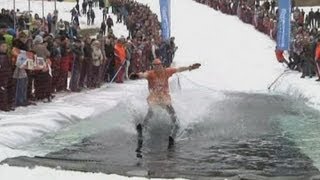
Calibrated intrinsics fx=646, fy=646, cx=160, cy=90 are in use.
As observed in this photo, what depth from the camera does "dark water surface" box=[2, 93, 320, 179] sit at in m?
10.1

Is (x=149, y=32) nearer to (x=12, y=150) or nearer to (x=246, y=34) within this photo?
(x=246, y=34)

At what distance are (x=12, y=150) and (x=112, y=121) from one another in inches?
195

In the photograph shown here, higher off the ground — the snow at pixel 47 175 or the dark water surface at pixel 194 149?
the snow at pixel 47 175

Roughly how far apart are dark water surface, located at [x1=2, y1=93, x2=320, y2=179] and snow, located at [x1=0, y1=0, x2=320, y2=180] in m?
0.52

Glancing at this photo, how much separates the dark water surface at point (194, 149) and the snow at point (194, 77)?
52 centimetres

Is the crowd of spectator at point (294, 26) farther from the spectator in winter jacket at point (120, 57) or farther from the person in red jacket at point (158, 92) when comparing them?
the person in red jacket at point (158, 92)

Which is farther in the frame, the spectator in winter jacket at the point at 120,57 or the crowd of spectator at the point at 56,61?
the spectator in winter jacket at the point at 120,57

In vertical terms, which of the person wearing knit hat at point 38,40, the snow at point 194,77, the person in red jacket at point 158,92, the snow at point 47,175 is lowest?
the snow at point 194,77

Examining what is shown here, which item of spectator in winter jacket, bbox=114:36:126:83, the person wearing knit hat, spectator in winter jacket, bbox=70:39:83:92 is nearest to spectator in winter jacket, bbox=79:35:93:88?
spectator in winter jacket, bbox=70:39:83:92

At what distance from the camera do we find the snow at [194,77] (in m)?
12.7

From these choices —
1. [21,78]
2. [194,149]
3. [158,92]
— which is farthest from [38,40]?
[194,149]

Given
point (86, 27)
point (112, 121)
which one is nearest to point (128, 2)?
point (86, 27)

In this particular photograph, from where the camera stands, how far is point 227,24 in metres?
54.0

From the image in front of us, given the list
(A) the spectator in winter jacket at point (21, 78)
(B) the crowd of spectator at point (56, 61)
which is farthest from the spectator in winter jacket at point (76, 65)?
(A) the spectator in winter jacket at point (21, 78)
